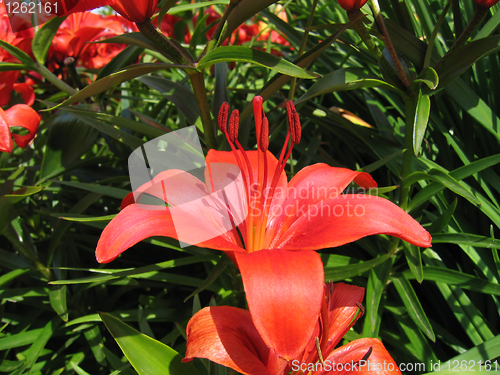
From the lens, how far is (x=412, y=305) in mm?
653

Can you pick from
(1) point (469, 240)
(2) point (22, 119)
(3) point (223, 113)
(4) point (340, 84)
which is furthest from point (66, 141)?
(1) point (469, 240)

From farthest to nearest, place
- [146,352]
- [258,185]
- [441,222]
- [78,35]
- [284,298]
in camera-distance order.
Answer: [78,35] → [441,222] → [258,185] → [146,352] → [284,298]

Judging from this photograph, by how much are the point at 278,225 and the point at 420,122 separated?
0.84 feet

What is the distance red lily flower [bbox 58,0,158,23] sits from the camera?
451mm

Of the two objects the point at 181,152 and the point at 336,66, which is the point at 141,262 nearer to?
the point at 181,152

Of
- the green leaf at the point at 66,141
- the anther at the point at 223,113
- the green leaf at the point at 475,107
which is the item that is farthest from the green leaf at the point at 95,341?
the green leaf at the point at 475,107

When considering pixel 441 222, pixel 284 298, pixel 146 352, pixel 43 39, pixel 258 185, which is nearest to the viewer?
pixel 284 298

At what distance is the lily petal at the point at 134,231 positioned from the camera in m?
0.37

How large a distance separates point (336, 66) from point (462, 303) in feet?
2.05

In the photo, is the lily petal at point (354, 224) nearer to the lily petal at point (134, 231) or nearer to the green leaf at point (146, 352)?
the lily petal at point (134, 231)

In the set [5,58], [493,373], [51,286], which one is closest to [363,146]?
[493,373]

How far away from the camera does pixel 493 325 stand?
76 centimetres

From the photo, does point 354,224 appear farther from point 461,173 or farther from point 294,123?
point 461,173

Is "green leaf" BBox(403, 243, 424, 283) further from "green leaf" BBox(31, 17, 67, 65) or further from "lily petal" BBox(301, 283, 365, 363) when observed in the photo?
"green leaf" BBox(31, 17, 67, 65)
